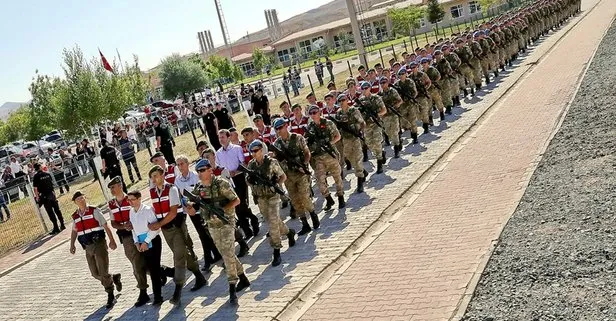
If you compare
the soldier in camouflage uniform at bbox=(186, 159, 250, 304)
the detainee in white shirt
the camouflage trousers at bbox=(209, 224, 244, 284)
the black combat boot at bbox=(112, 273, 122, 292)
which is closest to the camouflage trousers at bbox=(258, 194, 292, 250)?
the soldier in camouflage uniform at bbox=(186, 159, 250, 304)

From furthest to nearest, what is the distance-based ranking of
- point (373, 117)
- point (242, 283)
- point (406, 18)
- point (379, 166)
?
point (406, 18) < point (379, 166) < point (373, 117) < point (242, 283)

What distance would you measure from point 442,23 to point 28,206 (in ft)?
219

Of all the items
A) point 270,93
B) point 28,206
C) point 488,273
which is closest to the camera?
point 488,273

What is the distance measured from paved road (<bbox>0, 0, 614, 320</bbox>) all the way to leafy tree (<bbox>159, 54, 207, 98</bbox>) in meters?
52.1

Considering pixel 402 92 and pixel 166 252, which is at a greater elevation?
pixel 402 92

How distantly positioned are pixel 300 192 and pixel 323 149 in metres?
1.22

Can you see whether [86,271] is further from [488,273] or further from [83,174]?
[83,174]

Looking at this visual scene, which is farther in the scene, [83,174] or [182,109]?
[182,109]

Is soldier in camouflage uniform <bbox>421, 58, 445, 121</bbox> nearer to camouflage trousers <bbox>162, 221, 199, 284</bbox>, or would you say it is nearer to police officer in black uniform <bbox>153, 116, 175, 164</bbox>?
police officer in black uniform <bbox>153, 116, 175, 164</bbox>

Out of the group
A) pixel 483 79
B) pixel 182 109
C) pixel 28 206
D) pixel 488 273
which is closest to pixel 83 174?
pixel 28 206

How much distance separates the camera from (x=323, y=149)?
1184 cm

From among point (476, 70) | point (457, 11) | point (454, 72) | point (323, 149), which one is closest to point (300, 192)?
point (323, 149)

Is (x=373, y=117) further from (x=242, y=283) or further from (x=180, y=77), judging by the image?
(x=180, y=77)

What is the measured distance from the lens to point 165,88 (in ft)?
220
